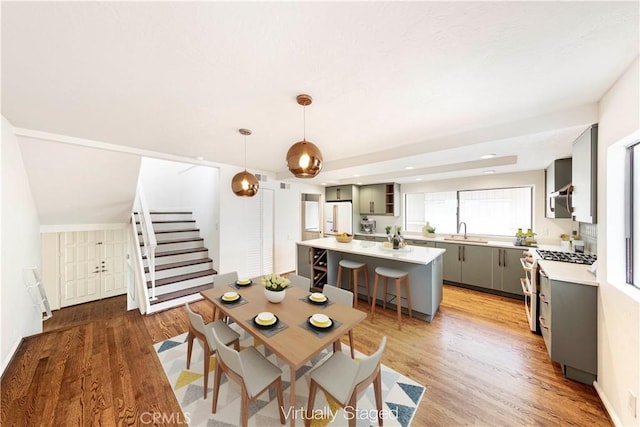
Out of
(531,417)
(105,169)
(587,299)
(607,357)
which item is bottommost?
(531,417)

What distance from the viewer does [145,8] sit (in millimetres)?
974

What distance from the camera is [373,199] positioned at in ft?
18.8

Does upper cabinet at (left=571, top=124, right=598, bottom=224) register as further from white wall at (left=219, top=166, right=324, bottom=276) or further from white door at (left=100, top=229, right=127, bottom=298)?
white door at (left=100, top=229, right=127, bottom=298)

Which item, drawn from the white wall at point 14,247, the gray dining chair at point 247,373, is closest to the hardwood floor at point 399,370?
the white wall at point 14,247

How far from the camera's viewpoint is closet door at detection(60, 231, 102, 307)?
4.48 m

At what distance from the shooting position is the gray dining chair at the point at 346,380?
1312 mm

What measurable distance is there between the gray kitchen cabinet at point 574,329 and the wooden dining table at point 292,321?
1807mm

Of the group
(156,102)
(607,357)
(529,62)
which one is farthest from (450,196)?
(156,102)

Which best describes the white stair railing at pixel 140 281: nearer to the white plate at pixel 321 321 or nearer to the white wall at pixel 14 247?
the white wall at pixel 14 247

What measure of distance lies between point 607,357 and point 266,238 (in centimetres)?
473

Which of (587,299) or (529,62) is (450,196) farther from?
(529,62)

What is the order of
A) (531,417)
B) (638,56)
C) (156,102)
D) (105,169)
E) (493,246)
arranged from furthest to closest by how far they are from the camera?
(493,246) < (105,169) < (156,102) < (531,417) < (638,56)

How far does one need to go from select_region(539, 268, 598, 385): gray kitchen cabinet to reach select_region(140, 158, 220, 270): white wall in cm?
495

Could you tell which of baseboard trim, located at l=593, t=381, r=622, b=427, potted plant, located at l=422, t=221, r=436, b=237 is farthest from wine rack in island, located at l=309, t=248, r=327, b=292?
baseboard trim, located at l=593, t=381, r=622, b=427
